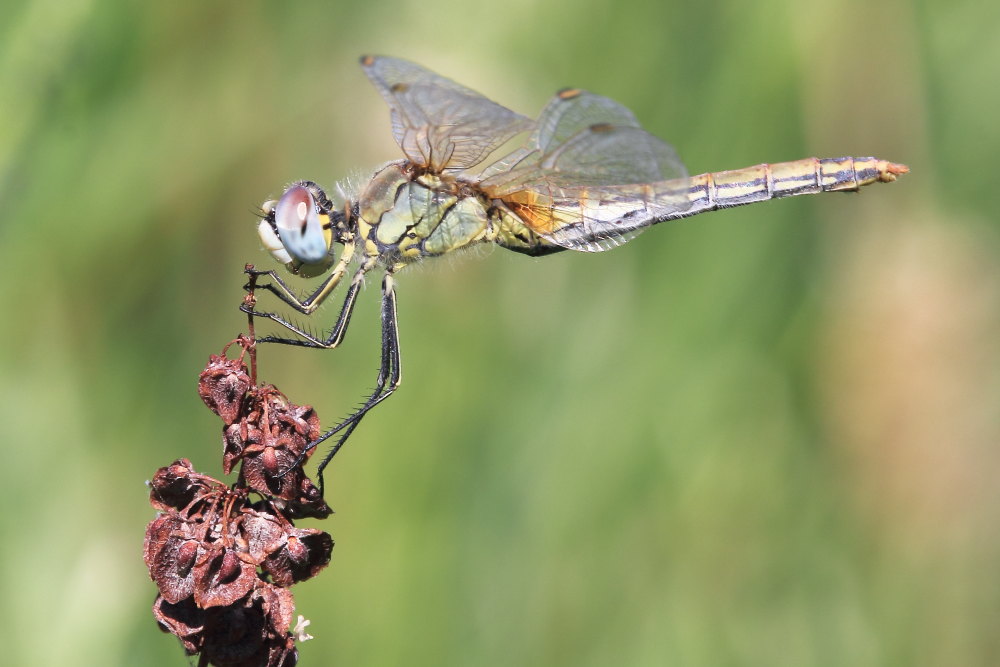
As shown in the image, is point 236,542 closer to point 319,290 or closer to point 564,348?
point 319,290

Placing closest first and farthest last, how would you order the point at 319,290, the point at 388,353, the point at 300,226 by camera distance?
1. the point at 300,226
2. the point at 319,290
3. the point at 388,353

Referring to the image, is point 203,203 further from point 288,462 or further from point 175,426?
point 288,462

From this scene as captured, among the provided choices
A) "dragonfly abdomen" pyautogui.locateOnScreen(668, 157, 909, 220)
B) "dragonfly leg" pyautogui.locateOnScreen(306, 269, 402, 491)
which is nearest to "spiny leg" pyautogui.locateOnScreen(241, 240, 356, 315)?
"dragonfly leg" pyautogui.locateOnScreen(306, 269, 402, 491)

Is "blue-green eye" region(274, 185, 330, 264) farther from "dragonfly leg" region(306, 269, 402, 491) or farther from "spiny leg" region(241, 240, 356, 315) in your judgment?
"dragonfly leg" region(306, 269, 402, 491)

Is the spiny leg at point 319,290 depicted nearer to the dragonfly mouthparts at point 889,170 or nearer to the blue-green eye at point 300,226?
the blue-green eye at point 300,226

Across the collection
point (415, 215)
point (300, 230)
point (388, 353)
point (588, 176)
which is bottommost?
point (388, 353)

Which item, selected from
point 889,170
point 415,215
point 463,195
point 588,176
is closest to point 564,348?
point 588,176

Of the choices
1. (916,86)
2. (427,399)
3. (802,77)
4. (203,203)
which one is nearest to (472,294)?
(427,399)
